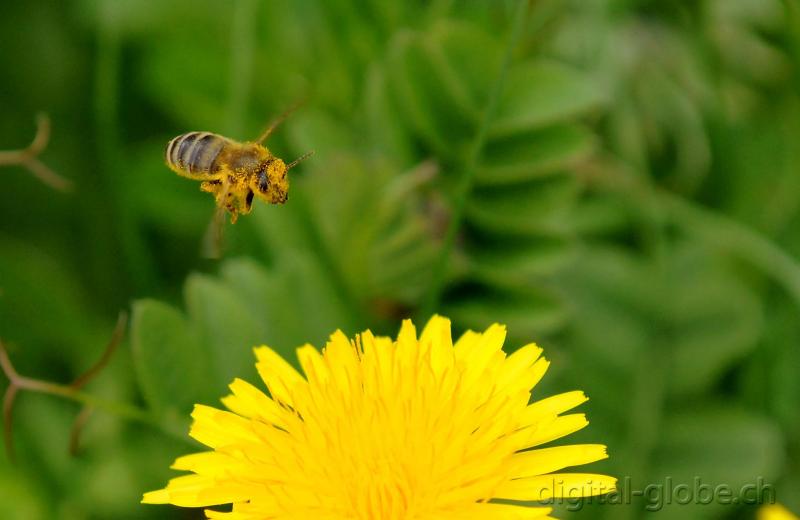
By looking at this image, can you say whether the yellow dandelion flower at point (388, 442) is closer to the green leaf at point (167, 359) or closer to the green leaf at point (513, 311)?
the green leaf at point (167, 359)

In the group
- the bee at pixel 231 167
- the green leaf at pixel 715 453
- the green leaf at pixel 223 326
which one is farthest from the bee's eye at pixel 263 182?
the green leaf at pixel 715 453

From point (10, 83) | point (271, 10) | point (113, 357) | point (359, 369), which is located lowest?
point (359, 369)

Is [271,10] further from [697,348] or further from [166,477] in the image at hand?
[697,348]

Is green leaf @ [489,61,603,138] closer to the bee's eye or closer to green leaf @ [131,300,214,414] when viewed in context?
the bee's eye

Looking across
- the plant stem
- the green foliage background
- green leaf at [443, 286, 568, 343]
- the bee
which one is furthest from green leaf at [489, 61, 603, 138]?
the bee

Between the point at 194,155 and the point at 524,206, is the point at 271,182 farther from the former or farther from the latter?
the point at 524,206

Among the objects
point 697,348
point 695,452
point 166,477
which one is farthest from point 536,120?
point 166,477
